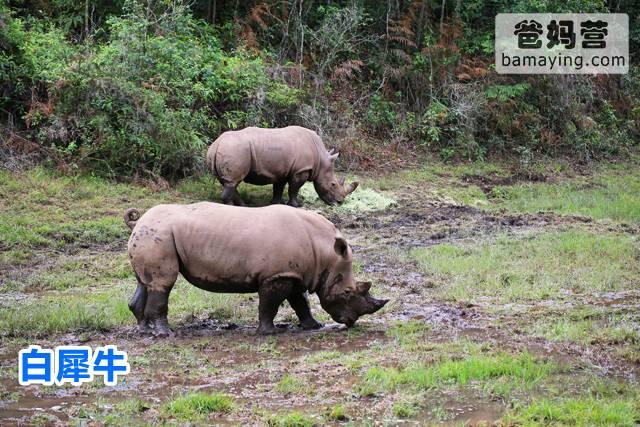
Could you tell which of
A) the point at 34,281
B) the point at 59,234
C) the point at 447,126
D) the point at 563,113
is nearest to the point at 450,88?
the point at 447,126

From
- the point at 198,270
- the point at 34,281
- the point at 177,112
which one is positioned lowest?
the point at 34,281

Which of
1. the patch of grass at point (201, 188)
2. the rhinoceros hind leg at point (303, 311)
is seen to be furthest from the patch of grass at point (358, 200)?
the rhinoceros hind leg at point (303, 311)

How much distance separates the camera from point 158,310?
918 cm

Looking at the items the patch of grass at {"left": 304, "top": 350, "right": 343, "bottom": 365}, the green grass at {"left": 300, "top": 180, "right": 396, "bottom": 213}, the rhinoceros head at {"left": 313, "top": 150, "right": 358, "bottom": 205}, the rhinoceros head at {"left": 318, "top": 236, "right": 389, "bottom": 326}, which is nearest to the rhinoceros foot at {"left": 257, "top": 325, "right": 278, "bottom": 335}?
the rhinoceros head at {"left": 318, "top": 236, "right": 389, "bottom": 326}

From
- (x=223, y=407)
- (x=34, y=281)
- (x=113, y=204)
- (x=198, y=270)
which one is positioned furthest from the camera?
(x=113, y=204)

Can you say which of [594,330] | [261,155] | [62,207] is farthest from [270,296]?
[261,155]

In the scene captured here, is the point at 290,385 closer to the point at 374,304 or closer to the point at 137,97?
the point at 374,304

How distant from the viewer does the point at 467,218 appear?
16266 mm

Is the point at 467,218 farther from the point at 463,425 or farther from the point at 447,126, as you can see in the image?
the point at 463,425

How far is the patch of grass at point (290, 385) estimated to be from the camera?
721 centimetres

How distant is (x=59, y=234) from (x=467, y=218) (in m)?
A: 6.85

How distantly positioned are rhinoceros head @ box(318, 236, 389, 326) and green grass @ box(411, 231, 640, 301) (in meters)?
1.64

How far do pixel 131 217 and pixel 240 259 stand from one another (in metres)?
1.54

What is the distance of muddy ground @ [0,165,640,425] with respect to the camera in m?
6.68
